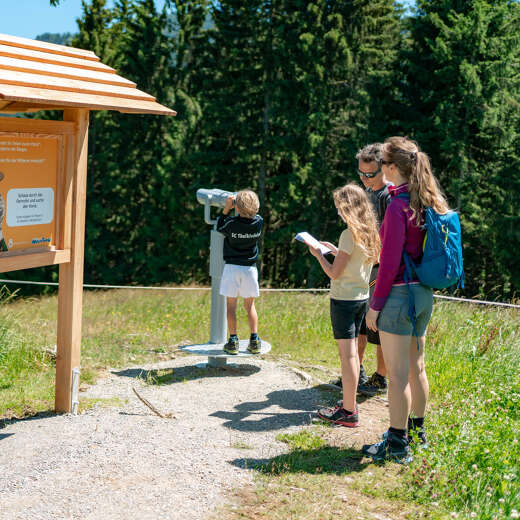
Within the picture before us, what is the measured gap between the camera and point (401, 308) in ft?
12.3

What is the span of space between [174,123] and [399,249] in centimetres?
2466

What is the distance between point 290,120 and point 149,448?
22.7 m

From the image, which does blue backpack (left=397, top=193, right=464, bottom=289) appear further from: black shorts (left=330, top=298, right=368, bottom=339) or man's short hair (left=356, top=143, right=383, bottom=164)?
man's short hair (left=356, top=143, right=383, bottom=164)

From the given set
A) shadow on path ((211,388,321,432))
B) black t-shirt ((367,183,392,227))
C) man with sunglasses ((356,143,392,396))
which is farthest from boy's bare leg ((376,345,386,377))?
black t-shirt ((367,183,392,227))

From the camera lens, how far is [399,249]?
372cm

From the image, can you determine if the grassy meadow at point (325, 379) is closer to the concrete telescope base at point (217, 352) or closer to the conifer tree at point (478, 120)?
the concrete telescope base at point (217, 352)

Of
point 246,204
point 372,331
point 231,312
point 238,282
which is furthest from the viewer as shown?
point 231,312

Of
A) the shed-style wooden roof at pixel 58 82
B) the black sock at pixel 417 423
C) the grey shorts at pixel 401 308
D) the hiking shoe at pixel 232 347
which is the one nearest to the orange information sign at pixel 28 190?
the shed-style wooden roof at pixel 58 82

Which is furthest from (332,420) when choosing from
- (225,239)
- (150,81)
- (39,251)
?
(150,81)

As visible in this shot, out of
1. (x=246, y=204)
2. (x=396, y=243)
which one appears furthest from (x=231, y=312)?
(x=396, y=243)

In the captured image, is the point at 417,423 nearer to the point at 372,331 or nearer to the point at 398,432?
the point at 398,432

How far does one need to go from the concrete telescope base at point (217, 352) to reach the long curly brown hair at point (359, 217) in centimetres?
184

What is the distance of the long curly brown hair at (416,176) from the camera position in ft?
12.1

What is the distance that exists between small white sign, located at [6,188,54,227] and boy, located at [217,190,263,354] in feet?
5.18
